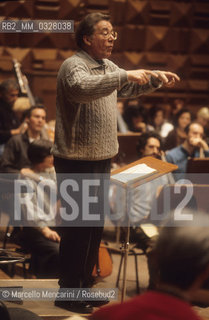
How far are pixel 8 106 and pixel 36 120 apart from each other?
0.86 m

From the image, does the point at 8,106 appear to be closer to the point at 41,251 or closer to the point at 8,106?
the point at 8,106

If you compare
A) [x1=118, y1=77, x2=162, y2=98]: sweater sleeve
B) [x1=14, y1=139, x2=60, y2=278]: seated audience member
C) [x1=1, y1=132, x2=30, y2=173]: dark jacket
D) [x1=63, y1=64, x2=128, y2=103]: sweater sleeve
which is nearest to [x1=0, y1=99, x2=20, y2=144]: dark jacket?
[x1=1, y1=132, x2=30, y2=173]: dark jacket

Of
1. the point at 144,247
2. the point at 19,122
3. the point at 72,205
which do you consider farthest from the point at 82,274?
the point at 19,122

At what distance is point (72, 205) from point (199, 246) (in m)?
1.61

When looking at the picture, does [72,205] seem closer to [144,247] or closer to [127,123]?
[144,247]

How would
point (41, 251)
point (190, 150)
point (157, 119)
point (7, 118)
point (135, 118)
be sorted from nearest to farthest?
point (41, 251) → point (190, 150) → point (7, 118) → point (135, 118) → point (157, 119)

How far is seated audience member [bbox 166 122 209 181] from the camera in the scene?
5.41 metres

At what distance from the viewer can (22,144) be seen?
17.0 feet

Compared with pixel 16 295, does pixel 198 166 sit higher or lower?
higher

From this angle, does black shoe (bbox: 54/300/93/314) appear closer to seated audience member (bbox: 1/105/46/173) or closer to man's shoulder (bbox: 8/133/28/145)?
seated audience member (bbox: 1/105/46/173)

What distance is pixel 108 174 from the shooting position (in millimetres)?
3094

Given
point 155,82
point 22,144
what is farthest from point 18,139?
point 155,82

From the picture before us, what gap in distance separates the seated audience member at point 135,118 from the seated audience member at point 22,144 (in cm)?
207

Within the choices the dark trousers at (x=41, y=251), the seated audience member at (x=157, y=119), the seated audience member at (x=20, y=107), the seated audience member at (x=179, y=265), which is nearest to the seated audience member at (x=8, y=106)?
the seated audience member at (x=20, y=107)
